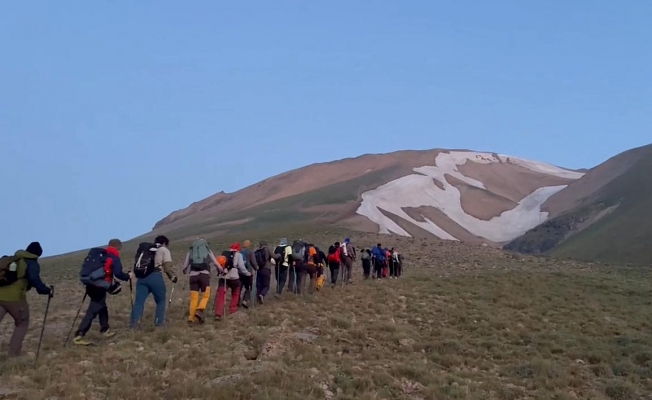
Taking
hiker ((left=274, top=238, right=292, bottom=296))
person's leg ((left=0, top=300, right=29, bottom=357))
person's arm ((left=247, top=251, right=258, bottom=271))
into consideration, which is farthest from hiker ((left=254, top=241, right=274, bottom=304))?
person's leg ((left=0, top=300, right=29, bottom=357))

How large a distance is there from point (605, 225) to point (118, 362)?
69627 mm

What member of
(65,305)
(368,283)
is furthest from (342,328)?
(65,305)

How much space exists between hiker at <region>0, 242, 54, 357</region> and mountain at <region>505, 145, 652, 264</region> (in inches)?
2056

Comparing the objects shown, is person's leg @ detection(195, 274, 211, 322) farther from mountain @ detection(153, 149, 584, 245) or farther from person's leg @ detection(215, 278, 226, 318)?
mountain @ detection(153, 149, 584, 245)

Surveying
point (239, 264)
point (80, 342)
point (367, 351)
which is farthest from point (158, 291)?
point (367, 351)

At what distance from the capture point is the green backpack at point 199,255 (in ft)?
48.1

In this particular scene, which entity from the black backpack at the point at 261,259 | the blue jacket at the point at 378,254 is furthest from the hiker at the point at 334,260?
the black backpack at the point at 261,259

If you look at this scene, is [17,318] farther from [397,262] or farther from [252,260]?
[397,262]

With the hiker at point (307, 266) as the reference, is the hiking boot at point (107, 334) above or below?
below

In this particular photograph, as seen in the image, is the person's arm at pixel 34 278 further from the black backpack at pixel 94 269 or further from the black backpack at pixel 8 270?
the black backpack at pixel 94 269

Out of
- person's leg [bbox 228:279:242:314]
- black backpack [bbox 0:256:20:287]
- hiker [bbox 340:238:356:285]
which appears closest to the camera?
black backpack [bbox 0:256:20:287]

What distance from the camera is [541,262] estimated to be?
40281 mm

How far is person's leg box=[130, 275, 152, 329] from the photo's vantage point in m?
13.8

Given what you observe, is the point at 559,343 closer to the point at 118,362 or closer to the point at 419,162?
the point at 118,362
